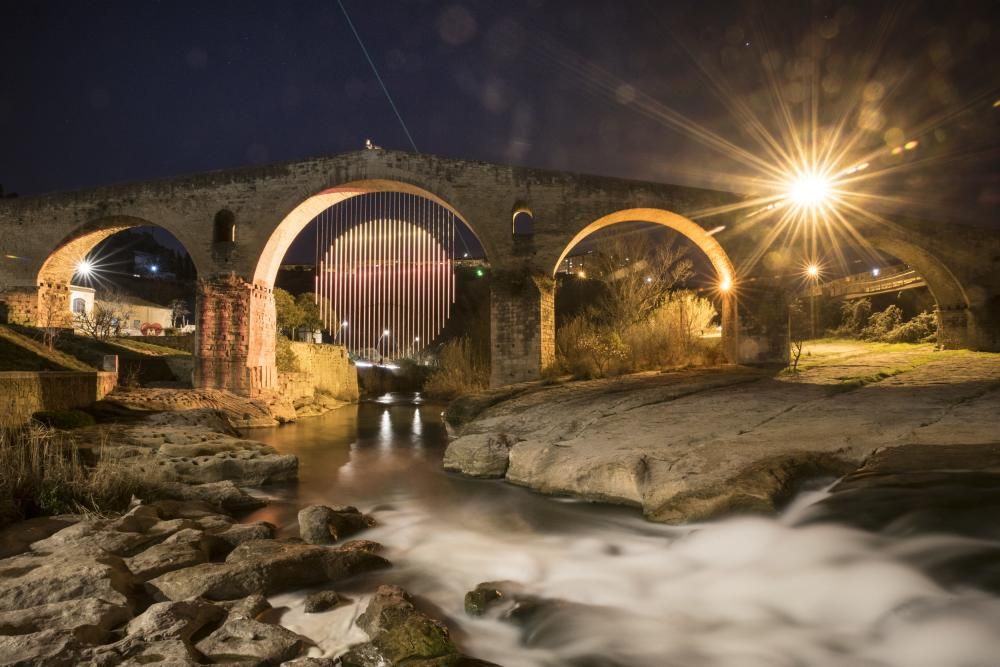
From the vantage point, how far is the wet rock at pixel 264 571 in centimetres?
370

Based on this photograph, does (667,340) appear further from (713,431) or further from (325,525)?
(325,525)

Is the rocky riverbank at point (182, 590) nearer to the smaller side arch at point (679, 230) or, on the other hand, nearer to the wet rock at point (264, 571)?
the wet rock at point (264, 571)

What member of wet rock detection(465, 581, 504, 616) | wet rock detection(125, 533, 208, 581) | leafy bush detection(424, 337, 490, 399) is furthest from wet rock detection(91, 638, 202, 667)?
leafy bush detection(424, 337, 490, 399)

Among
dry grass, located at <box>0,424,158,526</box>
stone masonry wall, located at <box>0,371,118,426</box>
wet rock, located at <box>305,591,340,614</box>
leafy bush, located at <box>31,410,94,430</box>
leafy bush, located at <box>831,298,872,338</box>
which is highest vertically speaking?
leafy bush, located at <box>831,298,872,338</box>

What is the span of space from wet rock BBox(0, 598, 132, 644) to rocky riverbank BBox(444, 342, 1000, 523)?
4407mm

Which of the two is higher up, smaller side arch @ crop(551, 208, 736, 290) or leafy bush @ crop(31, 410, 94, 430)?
smaller side arch @ crop(551, 208, 736, 290)

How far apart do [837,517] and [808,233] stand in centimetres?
1172

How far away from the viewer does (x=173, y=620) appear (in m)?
3.04

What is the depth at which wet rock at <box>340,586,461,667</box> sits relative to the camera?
2.96 meters

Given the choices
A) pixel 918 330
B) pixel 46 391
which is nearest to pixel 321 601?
pixel 46 391

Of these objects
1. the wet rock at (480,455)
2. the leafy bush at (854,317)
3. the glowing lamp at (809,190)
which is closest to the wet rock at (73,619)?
the wet rock at (480,455)

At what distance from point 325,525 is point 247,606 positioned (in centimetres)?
183

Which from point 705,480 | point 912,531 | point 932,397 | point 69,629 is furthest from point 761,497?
point 69,629

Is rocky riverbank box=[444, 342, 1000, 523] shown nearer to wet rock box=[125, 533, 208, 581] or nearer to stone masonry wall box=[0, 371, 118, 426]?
wet rock box=[125, 533, 208, 581]
